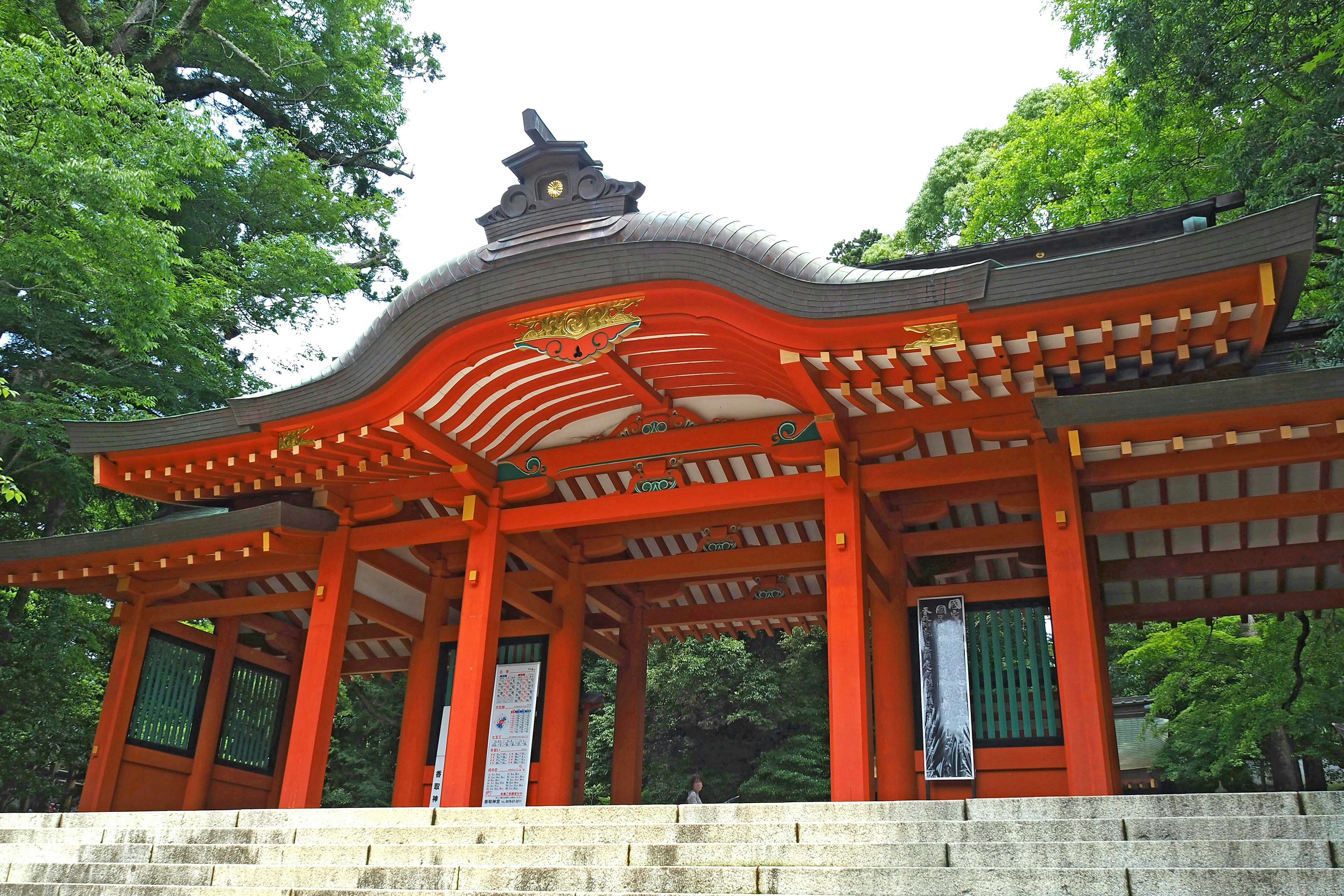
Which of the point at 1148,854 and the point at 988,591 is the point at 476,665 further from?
the point at 1148,854

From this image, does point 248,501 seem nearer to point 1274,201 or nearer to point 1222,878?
point 1222,878

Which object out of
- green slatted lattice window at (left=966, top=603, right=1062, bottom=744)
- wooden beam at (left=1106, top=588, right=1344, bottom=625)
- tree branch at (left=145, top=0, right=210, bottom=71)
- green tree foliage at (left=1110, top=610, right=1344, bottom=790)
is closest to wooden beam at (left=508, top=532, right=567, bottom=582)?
green slatted lattice window at (left=966, top=603, right=1062, bottom=744)

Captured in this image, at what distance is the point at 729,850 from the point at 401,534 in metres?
5.28

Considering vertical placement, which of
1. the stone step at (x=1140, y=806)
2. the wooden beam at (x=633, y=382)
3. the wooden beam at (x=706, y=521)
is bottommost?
the stone step at (x=1140, y=806)

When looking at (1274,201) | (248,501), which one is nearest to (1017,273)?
(1274,201)

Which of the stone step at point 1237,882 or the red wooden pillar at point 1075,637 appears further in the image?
the red wooden pillar at point 1075,637

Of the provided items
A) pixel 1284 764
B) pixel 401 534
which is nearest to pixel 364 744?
pixel 401 534

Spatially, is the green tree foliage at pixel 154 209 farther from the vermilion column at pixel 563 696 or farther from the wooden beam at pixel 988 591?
the wooden beam at pixel 988 591

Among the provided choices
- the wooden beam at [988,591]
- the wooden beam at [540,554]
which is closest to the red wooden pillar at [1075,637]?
the wooden beam at [988,591]

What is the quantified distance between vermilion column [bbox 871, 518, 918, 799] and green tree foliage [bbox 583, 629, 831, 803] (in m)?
10.6

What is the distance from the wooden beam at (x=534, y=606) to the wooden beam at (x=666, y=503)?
0.62m

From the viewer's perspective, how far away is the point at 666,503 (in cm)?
811

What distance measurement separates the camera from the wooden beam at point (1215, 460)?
Answer: 6434 mm

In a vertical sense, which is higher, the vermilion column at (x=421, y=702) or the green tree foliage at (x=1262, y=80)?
the green tree foliage at (x=1262, y=80)
